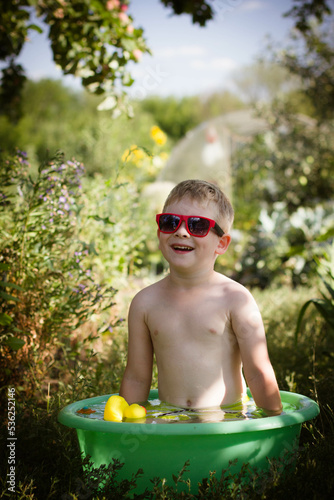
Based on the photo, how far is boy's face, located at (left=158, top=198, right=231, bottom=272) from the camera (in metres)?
1.95

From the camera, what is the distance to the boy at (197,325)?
1861 mm

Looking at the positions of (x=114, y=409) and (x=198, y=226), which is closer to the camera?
(x=114, y=409)

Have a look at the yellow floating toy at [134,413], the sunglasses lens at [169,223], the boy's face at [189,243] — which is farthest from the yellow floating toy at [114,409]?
the sunglasses lens at [169,223]

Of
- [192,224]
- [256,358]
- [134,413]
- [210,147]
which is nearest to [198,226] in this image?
[192,224]

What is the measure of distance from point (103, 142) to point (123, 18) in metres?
8.58

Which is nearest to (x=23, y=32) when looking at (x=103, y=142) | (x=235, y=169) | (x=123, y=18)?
(x=123, y=18)

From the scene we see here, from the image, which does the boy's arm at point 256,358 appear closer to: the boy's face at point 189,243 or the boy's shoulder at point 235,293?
the boy's shoulder at point 235,293

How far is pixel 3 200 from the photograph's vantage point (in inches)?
95.3

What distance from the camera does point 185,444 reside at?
154 centimetres

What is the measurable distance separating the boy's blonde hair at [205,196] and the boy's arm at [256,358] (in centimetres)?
37

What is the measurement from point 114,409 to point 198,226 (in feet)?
2.34

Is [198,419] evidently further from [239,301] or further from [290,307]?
[290,307]

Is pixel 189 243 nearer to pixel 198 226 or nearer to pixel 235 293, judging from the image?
pixel 198 226

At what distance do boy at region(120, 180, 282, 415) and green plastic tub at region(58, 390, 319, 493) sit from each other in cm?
25
